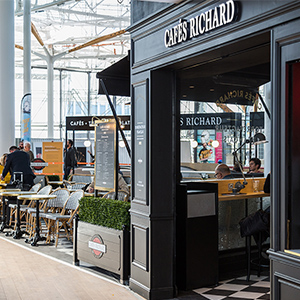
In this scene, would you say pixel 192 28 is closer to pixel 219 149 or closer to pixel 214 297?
pixel 214 297

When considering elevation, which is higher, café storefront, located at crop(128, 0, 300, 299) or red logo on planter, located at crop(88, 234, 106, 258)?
café storefront, located at crop(128, 0, 300, 299)

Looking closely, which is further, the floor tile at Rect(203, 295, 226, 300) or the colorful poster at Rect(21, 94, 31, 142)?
the colorful poster at Rect(21, 94, 31, 142)

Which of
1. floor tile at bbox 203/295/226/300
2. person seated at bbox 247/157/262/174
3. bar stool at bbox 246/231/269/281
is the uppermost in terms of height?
person seated at bbox 247/157/262/174

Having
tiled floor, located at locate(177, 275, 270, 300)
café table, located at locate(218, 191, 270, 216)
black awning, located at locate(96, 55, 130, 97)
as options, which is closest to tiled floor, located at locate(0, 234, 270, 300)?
tiled floor, located at locate(177, 275, 270, 300)

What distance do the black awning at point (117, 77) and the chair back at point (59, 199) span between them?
8.21 feet

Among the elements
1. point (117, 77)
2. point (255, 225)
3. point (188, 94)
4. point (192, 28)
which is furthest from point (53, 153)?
point (192, 28)

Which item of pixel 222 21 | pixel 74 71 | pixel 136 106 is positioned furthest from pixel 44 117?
pixel 222 21

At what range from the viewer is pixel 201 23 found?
13.5ft

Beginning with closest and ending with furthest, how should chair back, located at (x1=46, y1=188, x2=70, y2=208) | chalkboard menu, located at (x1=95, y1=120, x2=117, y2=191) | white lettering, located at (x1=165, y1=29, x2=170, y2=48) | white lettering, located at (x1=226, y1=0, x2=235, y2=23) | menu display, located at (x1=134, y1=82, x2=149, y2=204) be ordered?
white lettering, located at (x1=226, y1=0, x2=235, y2=23)
white lettering, located at (x1=165, y1=29, x2=170, y2=48)
menu display, located at (x1=134, y1=82, x2=149, y2=204)
chalkboard menu, located at (x1=95, y1=120, x2=117, y2=191)
chair back, located at (x1=46, y1=188, x2=70, y2=208)

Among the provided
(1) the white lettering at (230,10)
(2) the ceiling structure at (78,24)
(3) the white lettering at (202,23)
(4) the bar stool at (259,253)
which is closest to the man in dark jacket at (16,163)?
(4) the bar stool at (259,253)

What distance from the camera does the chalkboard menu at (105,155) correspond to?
6.27 metres

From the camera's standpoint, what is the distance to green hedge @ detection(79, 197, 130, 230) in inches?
217

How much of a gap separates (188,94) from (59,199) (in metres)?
3.57

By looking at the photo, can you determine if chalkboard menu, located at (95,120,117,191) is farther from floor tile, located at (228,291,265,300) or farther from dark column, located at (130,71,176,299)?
floor tile, located at (228,291,265,300)
